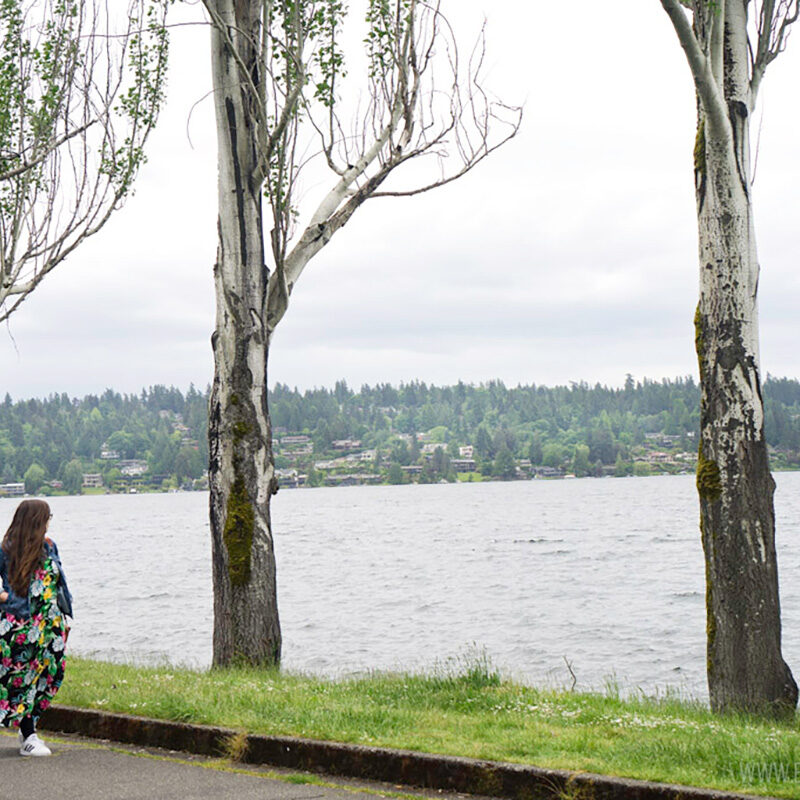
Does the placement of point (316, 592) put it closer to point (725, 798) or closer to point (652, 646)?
point (652, 646)

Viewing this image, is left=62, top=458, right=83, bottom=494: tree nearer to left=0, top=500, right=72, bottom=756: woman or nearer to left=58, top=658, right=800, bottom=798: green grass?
left=58, top=658, right=800, bottom=798: green grass

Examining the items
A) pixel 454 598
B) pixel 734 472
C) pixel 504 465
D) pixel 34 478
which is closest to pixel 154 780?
pixel 734 472

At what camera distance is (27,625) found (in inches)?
320

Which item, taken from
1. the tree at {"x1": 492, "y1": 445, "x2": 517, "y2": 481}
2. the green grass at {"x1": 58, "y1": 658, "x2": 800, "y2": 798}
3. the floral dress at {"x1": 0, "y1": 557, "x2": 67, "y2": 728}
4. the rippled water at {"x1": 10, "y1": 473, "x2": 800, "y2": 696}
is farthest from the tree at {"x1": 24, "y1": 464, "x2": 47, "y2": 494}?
the floral dress at {"x1": 0, "y1": 557, "x2": 67, "y2": 728}

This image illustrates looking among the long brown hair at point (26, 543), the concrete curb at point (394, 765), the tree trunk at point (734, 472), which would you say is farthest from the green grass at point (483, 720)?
the long brown hair at point (26, 543)

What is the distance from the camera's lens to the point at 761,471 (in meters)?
9.21

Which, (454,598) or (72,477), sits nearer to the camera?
(454,598)

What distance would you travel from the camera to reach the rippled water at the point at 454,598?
2444cm

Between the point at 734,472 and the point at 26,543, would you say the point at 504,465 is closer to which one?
the point at 734,472

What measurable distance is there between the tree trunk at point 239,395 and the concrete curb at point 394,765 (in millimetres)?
3453

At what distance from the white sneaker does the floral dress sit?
0.54 ft

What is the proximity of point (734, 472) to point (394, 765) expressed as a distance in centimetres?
385

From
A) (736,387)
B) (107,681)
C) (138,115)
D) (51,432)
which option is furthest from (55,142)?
(51,432)

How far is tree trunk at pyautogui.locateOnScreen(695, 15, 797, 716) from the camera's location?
9148mm
